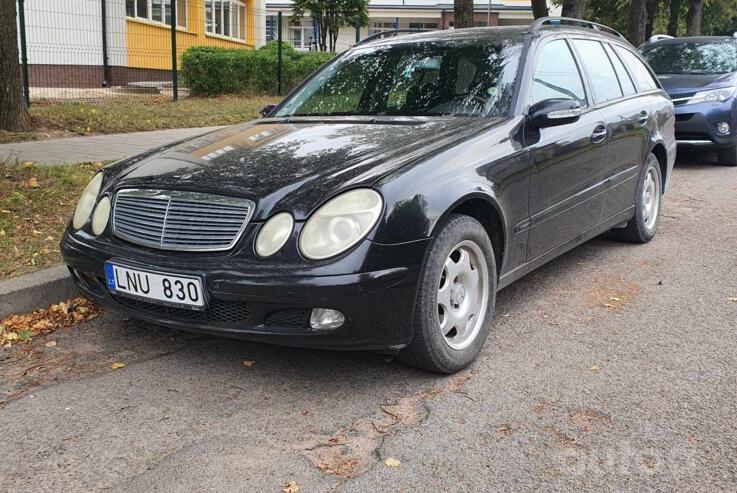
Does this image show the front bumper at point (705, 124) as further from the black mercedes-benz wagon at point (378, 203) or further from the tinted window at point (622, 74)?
the black mercedes-benz wagon at point (378, 203)

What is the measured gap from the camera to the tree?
84.2ft

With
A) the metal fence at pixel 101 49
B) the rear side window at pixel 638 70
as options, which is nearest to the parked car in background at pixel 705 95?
the rear side window at pixel 638 70

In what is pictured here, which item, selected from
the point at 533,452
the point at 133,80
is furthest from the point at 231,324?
the point at 133,80

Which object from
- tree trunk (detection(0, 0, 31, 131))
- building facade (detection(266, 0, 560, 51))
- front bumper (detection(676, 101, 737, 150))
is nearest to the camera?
tree trunk (detection(0, 0, 31, 131))

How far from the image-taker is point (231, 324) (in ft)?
9.90

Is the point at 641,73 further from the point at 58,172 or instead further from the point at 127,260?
the point at 58,172

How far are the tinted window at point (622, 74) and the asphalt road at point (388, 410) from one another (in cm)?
183

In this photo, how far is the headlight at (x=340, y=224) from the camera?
9.48 ft

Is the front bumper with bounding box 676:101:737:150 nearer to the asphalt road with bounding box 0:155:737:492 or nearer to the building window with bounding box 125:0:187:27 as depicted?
the asphalt road with bounding box 0:155:737:492

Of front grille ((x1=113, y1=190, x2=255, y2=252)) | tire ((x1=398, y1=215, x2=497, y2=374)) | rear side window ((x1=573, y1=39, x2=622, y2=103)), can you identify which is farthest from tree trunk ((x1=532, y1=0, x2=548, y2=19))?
front grille ((x1=113, y1=190, x2=255, y2=252))

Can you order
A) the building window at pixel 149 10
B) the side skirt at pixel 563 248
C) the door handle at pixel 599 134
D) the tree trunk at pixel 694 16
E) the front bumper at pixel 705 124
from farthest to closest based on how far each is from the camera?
the tree trunk at pixel 694 16
the building window at pixel 149 10
the front bumper at pixel 705 124
the door handle at pixel 599 134
the side skirt at pixel 563 248

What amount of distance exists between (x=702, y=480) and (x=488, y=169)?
1653 millimetres

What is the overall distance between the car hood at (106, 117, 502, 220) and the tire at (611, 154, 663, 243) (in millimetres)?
2225

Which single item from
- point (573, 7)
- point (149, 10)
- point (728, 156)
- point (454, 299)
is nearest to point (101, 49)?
point (149, 10)
